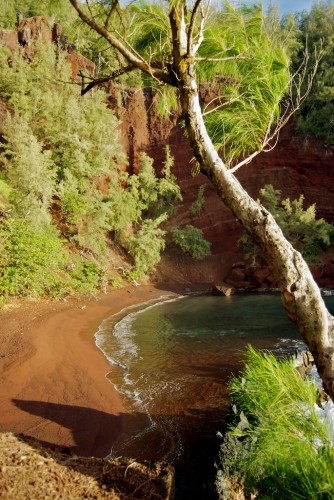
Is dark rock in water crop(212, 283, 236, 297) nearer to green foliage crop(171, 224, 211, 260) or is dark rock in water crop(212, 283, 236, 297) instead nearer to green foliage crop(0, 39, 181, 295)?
green foliage crop(0, 39, 181, 295)

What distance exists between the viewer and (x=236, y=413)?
13.5 ft

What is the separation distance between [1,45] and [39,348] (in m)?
28.5

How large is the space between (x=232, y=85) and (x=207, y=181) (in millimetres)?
27108

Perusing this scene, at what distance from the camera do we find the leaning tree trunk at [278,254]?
2.06 meters

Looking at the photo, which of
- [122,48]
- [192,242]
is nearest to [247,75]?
[122,48]

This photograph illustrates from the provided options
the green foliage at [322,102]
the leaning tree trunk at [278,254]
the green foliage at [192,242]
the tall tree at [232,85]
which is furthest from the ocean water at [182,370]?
the green foliage at [322,102]

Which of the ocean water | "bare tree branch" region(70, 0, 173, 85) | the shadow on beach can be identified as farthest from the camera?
the ocean water

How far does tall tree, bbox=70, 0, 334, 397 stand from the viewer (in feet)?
6.96

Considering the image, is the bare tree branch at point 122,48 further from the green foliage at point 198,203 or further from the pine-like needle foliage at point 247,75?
the green foliage at point 198,203

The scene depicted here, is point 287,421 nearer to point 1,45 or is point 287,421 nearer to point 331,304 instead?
point 331,304

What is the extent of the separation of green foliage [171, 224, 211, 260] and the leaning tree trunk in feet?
76.2

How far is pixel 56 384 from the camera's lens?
20.7 feet

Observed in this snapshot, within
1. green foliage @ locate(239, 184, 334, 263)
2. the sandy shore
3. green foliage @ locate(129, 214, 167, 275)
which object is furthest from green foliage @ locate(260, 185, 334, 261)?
the sandy shore

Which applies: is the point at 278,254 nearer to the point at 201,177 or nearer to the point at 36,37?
the point at 201,177
